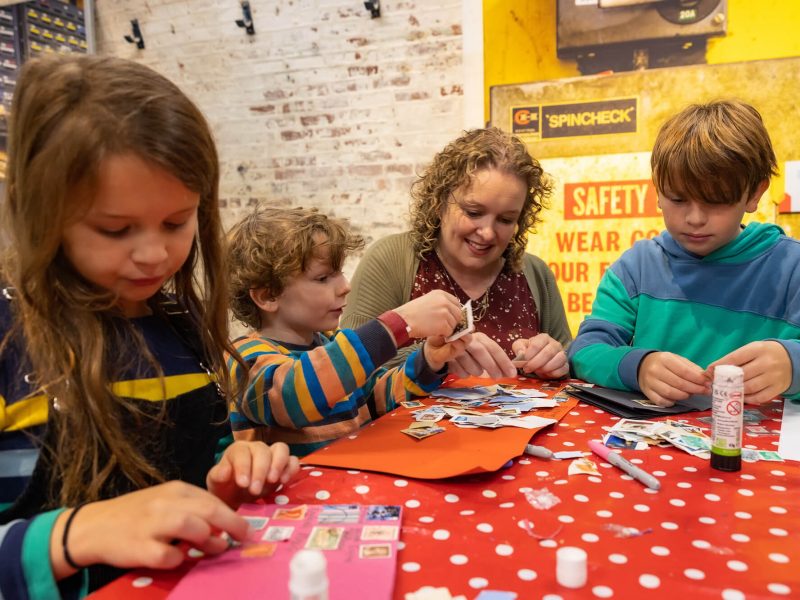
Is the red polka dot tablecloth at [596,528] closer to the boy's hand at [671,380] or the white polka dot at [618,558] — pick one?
the white polka dot at [618,558]

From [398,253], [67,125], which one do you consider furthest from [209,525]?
[398,253]

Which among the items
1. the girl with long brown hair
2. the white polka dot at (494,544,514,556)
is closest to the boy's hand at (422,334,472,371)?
the girl with long brown hair

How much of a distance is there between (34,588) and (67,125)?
523 mm

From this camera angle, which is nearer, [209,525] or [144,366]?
[209,525]

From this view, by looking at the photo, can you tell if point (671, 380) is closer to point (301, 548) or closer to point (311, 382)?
point (311, 382)

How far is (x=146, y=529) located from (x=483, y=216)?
1.38 metres

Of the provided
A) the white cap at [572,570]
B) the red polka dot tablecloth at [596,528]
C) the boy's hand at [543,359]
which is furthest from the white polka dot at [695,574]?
the boy's hand at [543,359]

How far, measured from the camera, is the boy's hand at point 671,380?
118cm

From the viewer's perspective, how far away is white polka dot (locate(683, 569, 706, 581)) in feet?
1.96

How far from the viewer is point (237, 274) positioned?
1.50 metres

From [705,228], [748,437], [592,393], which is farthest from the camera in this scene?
[705,228]

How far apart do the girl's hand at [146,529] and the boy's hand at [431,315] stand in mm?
632

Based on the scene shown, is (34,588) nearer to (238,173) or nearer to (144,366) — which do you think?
(144,366)

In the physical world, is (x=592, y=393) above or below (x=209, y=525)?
below
